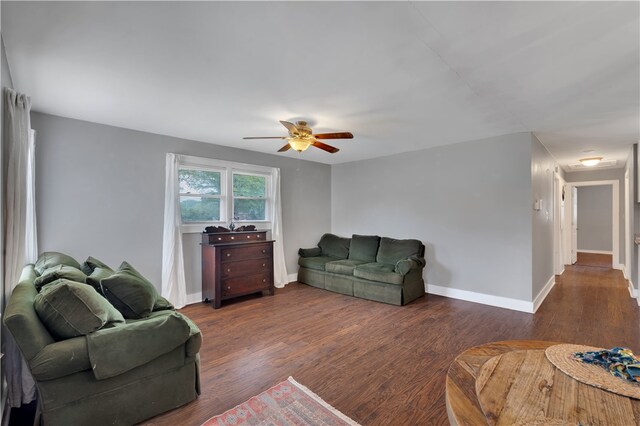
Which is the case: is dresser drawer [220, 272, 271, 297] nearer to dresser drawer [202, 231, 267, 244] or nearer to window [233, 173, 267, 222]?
dresser drawer [202, 231, 267, 244]

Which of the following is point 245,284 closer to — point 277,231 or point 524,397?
point 277,231

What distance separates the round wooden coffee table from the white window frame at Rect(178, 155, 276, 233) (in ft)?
13.6

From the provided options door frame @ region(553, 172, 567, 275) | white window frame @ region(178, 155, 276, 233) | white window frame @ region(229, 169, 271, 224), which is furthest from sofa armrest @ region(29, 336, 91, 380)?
door frame @ region(553, 172, 567, 275)

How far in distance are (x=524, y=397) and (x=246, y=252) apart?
4.07m

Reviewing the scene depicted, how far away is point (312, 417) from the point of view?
1941 millimetres

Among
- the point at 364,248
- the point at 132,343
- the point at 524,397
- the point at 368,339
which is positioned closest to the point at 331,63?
the point at 524,397

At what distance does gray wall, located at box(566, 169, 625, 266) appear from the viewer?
252 inches

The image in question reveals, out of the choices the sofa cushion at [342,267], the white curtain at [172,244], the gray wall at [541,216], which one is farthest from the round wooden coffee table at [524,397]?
the white curtain at [172,244]

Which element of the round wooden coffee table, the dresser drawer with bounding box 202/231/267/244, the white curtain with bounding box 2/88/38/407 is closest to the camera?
the round wooden coffee table

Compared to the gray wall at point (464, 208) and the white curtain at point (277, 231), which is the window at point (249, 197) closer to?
the white curtain at point (277, 231)

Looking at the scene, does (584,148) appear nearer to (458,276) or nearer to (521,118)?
(521,118)

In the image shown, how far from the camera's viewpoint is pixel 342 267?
16.4 feet

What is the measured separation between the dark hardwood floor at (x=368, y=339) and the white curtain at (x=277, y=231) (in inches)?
19.4

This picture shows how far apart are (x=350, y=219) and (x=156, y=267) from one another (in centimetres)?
367
